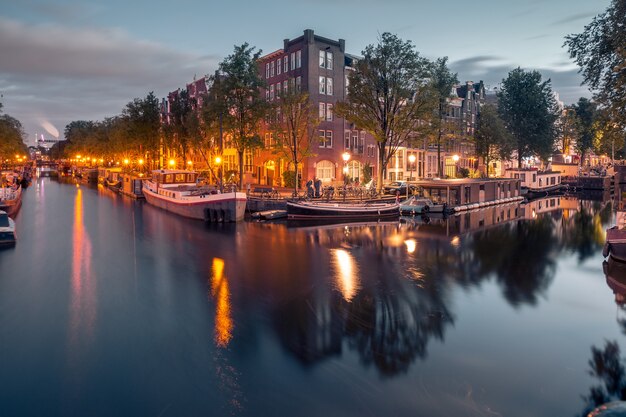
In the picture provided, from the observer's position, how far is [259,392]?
38.7 ft

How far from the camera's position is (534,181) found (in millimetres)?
78188

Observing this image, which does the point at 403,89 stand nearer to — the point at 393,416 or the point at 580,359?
the point at 580,359

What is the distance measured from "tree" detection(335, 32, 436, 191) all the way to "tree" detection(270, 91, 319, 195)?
14.0 feet

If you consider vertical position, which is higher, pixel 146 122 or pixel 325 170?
pixel 146 122

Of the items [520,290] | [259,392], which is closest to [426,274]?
[520,290]

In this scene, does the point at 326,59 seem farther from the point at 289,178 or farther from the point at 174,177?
the point at 174,177

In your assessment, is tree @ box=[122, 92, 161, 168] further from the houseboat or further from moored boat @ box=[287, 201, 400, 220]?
the houseboat

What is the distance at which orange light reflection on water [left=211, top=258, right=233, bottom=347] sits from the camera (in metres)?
15.5

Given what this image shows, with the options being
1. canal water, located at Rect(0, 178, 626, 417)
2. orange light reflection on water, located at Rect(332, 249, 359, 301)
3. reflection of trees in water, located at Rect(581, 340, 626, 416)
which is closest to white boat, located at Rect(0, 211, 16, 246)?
canal water, located at Rect(0, 178, 626, 417)

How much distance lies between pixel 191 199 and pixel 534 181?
58877mm

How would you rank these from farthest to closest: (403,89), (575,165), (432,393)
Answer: (575,165) → (403,89) → (432,393)

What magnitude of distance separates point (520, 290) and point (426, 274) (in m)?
4.47

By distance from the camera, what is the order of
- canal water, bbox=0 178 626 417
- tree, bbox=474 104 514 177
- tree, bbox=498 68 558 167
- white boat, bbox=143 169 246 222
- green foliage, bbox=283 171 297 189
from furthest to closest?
tree, bbox=498 68 558 167, tree, bbox=474 104 514 177, green foliage, bbox=283 171 297 189, white boat, bbox=143 169 246 222, canal water, bbox=0 178 626 417

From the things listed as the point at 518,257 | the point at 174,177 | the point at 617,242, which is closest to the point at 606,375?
the point at 617,242
